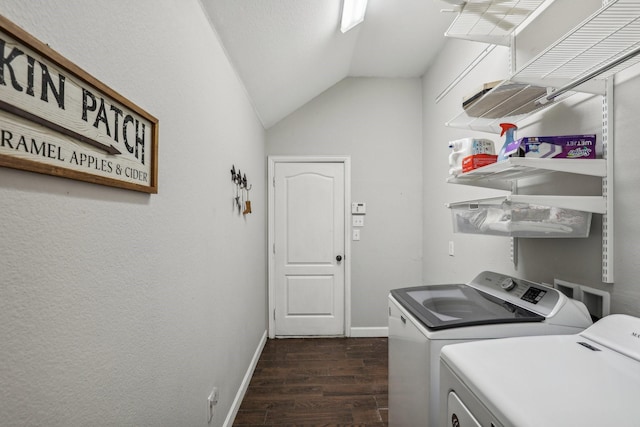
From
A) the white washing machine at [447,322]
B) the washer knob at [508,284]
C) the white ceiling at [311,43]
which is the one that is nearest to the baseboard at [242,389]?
the white washing machine at [447,322]

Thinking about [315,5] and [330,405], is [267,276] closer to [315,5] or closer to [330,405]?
[330,405]

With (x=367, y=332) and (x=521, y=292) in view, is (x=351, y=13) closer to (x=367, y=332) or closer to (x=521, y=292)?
(x=521, y=292)

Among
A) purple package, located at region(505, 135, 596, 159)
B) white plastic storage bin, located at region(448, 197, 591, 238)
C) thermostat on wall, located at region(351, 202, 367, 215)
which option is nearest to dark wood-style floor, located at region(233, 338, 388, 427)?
thermostat on wall, located at region(351, 202, 367, 215)

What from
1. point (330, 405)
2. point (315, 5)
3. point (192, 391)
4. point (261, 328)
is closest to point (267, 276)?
point (261, 328)

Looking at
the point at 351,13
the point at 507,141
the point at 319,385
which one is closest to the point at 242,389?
the point at 319,385

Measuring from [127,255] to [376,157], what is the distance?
2.72 metres

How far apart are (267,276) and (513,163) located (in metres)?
2.63

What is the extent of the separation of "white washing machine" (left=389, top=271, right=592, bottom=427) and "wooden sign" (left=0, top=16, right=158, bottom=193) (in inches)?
47.6

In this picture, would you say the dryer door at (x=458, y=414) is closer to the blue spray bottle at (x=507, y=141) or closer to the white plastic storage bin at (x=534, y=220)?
the white plastic storage bin at (x=534, y=220)

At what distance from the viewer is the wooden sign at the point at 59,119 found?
1.61 feet

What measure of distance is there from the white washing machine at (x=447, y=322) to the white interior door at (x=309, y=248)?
1.57 metres

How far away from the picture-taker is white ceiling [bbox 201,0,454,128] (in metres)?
1.58

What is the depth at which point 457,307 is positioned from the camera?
143 centimetres

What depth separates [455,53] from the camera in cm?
237
